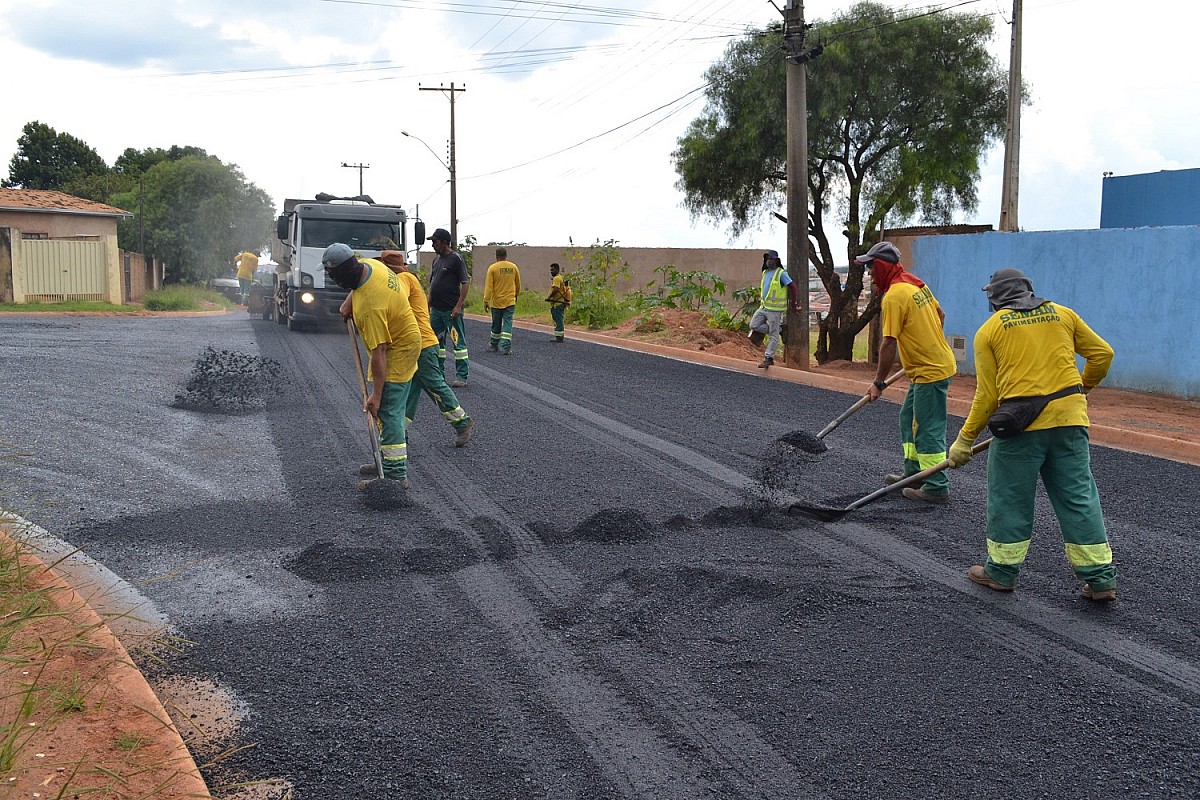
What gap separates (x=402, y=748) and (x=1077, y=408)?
11.1 ft

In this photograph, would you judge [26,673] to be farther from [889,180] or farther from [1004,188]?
[889,180]

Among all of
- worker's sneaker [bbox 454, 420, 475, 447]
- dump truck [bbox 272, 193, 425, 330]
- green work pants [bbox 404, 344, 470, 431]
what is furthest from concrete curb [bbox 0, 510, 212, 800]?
dump truck [bbox 272, 193, 425, 330]

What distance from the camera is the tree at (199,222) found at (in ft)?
156

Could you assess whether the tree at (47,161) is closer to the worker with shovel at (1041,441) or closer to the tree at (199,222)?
the tree at (199,222)

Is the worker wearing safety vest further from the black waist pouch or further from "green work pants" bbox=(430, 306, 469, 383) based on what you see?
the black waist pouch

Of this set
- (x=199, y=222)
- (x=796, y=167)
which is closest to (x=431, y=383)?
(x=796, y=167)

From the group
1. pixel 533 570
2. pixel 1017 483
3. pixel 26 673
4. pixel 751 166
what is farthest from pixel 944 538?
pixel 751 166

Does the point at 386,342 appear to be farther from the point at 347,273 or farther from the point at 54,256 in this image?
the point at 54,256

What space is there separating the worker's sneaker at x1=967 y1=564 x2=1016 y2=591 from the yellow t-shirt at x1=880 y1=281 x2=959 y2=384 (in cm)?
203

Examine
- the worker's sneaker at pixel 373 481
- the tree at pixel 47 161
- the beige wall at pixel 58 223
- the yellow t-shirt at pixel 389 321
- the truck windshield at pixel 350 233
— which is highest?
the tree at pixel 47 161

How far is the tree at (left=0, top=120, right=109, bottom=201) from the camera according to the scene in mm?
63750

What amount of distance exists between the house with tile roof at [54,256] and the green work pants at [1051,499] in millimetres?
29084

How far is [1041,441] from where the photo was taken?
476 centimetres

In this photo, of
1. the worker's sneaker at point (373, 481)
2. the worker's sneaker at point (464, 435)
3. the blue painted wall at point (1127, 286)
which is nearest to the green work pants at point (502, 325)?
the blue painted wall at point (1127, 286)
